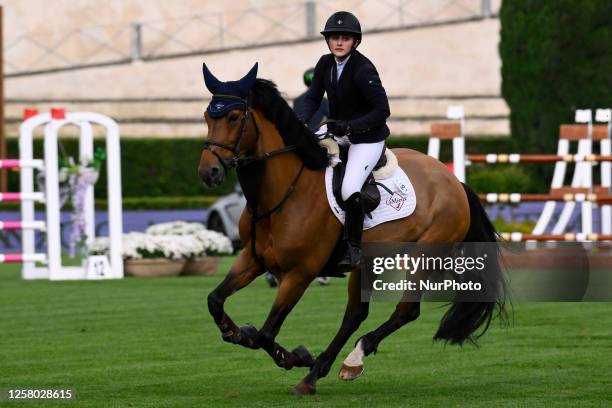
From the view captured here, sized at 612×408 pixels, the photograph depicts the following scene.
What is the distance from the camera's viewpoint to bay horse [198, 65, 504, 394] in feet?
29.9

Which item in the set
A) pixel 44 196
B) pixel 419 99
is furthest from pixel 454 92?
pixel 44 196

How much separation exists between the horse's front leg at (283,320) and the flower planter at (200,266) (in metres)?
10.9

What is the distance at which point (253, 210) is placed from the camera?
9.40 m

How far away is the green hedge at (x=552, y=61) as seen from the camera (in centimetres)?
3047

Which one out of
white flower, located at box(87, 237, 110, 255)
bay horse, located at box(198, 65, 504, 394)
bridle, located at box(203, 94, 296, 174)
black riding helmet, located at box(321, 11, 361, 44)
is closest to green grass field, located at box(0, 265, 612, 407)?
bay horse, located at box(198, 65, 504, 394)

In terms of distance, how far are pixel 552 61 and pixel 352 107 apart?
70.0 ft

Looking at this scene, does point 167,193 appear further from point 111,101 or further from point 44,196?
point 44,196

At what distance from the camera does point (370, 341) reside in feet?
31.8

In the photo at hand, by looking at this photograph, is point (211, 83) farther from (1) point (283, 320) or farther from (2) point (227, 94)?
(1) point (283, 320)

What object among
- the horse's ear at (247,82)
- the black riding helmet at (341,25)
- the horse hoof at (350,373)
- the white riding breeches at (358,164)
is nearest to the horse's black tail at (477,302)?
the horse hoof at (350,373)

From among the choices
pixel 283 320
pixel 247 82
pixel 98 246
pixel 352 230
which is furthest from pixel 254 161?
pixel 98 246

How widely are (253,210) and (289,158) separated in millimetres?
428

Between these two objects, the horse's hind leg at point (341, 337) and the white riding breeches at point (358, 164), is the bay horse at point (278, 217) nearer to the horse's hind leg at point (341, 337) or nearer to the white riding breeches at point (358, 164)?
the horse's hind leg at point (341, 337)

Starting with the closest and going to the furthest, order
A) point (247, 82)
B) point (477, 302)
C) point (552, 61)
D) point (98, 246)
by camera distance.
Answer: point (247, 82) → point (477, 302) → point (98, 246) → point (552, 61)
